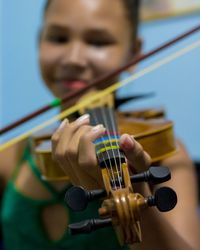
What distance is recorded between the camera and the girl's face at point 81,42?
0.90 meters

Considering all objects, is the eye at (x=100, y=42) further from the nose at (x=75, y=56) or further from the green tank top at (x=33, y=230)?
the green tank top at (x=33, y=230)

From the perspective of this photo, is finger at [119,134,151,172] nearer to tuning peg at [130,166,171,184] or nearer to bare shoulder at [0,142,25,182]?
tuning peg at [130,166,171,184]

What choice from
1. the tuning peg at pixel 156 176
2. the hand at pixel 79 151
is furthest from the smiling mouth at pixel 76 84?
the tuning peg at pixel 156 176

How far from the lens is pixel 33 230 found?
0.85 metres

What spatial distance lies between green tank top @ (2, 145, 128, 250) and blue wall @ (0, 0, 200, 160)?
2.33 feet

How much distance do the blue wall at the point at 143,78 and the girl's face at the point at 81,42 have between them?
570 mm

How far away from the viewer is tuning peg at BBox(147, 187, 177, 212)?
37 centimetres

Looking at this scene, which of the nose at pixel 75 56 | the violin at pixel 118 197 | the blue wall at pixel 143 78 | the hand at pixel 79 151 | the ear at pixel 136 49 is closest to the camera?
the violin at pixel 118 197

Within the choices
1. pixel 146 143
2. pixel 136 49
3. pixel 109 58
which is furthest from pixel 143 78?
pixel 146 143

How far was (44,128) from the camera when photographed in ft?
3.06

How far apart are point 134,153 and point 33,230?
0.46 meters

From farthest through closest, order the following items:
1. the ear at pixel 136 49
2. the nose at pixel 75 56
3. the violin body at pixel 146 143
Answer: the ear at pixel 136 49 → the nose at pixel 75 56 → the violin body at pixel 146 143

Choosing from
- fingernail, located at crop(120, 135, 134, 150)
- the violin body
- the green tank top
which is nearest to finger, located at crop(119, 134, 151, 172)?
fingernail, located at crop(120, 135, 134, 150)

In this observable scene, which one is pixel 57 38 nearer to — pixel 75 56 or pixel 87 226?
pixel 75 56
